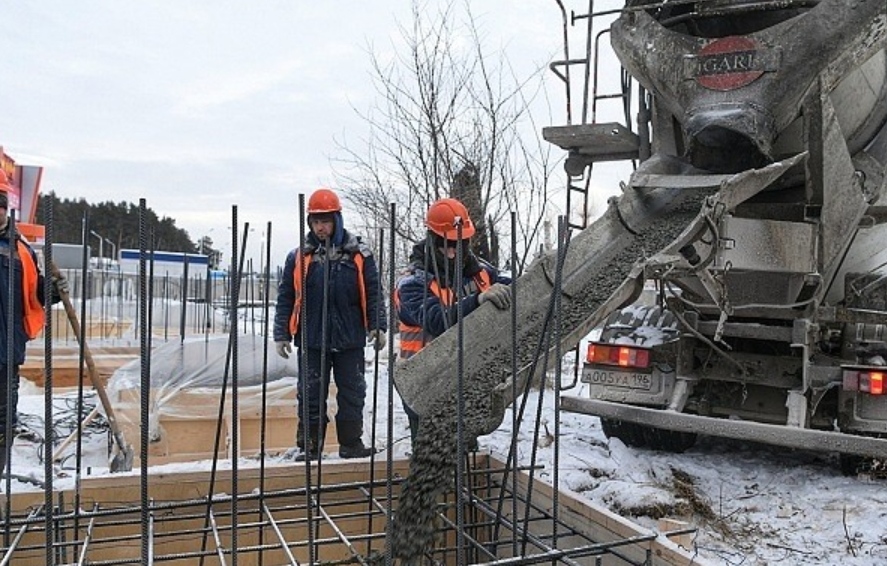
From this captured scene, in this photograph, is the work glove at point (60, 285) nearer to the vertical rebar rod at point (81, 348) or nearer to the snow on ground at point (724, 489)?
the vertical rebar rod at point (81, 348)

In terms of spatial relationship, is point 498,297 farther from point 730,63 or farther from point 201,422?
point 201,422

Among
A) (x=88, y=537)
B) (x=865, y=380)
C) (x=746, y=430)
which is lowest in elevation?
(x=88, y=537)

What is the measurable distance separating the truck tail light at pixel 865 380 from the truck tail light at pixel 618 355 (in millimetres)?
1143

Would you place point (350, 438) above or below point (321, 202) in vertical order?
below

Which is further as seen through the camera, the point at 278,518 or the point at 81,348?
the point at 278,518

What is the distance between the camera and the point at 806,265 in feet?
13.8

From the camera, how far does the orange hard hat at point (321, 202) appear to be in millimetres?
4605

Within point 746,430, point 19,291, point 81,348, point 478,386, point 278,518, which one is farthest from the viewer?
point 746,430

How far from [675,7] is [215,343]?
13.3ft

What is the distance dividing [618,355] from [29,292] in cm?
349

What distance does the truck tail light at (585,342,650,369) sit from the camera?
16.8 feet

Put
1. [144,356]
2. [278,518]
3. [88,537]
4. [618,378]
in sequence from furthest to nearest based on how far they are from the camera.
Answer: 1. [618,378]
2. [278,518]
3. [88,537]
4. [144,356]

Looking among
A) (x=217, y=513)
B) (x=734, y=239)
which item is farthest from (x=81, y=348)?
(x=734, y=239)

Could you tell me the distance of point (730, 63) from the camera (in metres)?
4.04
